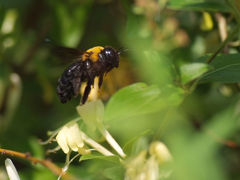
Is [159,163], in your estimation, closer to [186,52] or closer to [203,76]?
[203,76]

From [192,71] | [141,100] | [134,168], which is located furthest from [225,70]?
[134,168]

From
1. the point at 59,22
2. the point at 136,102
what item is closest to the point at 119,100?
the point at 136,102

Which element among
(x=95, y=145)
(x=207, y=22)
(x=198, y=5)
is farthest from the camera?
(x=207, y=22)

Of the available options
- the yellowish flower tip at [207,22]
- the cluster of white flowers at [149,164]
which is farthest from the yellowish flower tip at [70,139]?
the yellowish flower tip at [207,22]

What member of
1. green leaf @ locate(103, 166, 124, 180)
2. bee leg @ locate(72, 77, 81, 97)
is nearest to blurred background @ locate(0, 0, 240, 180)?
green leaf @ locate(103, 166, 124, 180)

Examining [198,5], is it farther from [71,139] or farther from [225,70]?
[71,139]

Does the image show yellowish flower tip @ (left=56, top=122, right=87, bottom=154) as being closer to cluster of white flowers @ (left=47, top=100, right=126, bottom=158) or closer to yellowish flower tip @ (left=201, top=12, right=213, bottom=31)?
cluster of white flowers @ (left=47, top=100, right=126, bottom=158)
